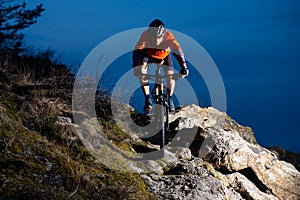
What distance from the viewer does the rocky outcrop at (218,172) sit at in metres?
6.69

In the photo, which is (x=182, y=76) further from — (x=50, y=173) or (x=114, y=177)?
(x=50, y=173)

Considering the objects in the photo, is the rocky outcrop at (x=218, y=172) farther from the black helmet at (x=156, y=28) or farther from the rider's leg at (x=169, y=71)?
the black helmet at (x=156, y=28)

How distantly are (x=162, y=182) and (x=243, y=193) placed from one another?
2.52 m

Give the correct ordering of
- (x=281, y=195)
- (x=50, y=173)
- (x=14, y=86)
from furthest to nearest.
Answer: (x=281, y=195) < (x=14, y=86) < (x=50, y=173)

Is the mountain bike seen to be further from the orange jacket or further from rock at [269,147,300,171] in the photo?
rock at [269,147,300,171]

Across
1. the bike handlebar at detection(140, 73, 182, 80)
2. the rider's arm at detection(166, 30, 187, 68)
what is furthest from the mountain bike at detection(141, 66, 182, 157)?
the rider's arm at detection(166, 30, 187, 68)

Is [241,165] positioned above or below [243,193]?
above

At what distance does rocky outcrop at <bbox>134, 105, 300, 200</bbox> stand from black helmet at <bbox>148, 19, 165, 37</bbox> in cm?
233

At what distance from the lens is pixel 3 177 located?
477 centimetres

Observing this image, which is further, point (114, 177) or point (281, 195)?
point (281, 195)

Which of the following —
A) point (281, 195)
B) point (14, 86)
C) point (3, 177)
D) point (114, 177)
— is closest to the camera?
point (3, 177)

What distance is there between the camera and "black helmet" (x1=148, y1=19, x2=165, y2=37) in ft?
25.9

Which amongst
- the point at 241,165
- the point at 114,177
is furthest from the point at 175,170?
the point at 241,165

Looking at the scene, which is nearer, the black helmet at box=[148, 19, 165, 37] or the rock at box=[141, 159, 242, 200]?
the rock at box=[141, 159, 242, 200]
